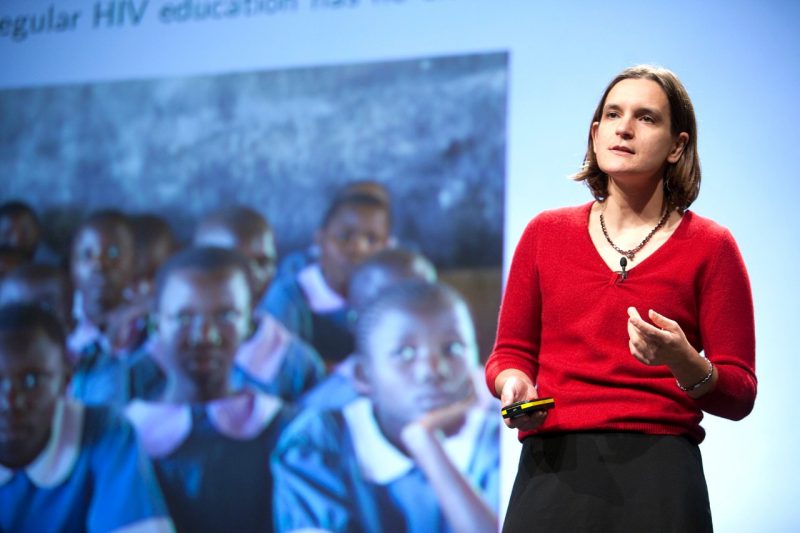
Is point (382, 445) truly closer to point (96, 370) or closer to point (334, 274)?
point (334, 274)

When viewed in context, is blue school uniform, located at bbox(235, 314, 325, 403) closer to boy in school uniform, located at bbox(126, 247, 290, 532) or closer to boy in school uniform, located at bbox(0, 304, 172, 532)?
boy in school uniform, located at bbox(126, 247, 290, 532)

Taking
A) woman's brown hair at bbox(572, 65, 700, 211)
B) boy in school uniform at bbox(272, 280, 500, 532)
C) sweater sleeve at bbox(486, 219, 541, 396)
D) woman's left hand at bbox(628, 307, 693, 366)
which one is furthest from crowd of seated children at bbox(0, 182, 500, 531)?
woman's left hand at bbox(628, 307, 693, 366)

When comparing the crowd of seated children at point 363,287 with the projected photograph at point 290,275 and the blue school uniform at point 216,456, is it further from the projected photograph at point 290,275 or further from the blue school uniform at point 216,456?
the blue school uniform at point 216,456

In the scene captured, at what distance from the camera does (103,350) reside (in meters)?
3.38

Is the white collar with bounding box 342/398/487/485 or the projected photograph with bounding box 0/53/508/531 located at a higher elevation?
the projected photograph with bounding box 0/53/508/531

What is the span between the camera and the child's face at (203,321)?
3.27 metres

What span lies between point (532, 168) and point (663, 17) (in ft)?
1.85

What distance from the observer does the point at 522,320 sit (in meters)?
1.52

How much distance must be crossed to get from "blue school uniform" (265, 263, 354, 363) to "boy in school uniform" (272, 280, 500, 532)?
0.22ft

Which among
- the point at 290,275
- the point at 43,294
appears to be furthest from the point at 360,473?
the point at 43,294

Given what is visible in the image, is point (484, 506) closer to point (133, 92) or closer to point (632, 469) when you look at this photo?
point (632, 469)

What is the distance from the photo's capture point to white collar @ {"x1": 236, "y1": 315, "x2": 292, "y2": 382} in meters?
3.19

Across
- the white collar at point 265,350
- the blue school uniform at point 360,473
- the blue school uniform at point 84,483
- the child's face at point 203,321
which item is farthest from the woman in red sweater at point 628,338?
the blue school uniform at point 84,483

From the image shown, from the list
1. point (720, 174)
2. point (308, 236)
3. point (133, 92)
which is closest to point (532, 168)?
point (720, 174)
